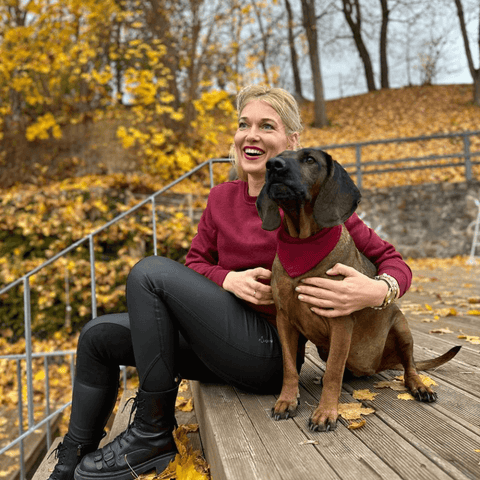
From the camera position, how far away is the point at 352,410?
177cm

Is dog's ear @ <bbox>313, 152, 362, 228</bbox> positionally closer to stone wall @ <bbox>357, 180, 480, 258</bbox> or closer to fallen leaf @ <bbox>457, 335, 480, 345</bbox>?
fallen leaf @ <bbox>457, 335, 480, 345</bbox>

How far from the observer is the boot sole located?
1.75 metres

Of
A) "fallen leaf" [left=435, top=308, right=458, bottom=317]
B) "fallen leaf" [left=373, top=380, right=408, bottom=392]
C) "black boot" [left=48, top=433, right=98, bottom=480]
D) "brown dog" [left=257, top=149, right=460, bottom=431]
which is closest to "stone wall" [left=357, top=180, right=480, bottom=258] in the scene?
"fallen leaf" [left=435, top=308, right=458, bottom=317]

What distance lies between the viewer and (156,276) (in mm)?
1795

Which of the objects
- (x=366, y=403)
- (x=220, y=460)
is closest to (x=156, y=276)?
(x=220, y=460)

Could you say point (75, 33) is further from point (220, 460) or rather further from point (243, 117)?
point (220, 460)

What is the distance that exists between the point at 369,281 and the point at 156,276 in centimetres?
78

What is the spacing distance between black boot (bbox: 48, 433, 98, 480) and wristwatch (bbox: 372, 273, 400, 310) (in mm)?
1275

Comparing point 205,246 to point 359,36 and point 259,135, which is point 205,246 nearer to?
point 259,135

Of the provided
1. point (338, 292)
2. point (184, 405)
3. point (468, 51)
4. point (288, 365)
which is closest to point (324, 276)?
point (338, 292)

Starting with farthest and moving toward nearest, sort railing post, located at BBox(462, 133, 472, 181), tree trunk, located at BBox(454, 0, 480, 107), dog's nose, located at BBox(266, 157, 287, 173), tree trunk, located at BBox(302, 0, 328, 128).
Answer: tree trunk, located at BBox(454, 0, 480, 107) → tree trunk, located at BBox(302, 0, 328, 128) → railing post, located at BBox(462, 133, 472, 181) → dog's nose, located at BBox(266, 157, 287, 173)

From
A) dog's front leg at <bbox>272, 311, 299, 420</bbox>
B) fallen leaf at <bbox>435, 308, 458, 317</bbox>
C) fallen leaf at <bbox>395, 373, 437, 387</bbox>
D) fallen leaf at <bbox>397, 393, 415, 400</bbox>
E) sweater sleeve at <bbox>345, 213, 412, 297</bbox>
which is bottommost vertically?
fallen leaf at <bbox>435, 308, 458, 317</bbox>

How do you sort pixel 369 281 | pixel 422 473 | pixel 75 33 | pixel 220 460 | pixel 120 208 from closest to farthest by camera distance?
1. pixel 422 473
2. pixel 220 460
3. pixel 369 281
4. pixel 120 208
5. pixel 75 33

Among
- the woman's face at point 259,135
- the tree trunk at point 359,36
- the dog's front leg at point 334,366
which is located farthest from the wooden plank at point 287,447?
the tree trunk at point 359,36
